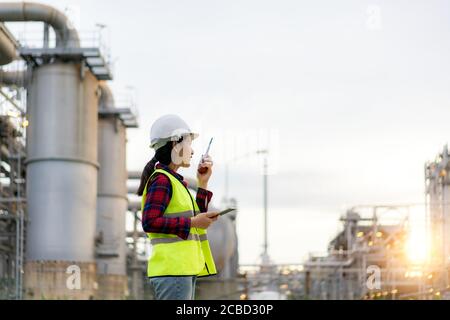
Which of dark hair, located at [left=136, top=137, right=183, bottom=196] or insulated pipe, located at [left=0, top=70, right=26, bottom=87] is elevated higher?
insulated pipe, located at [left=0, top=70, right=26, bottom=87]

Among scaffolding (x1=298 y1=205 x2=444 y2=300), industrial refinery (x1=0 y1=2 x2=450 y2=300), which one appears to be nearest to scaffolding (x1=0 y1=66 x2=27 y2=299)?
industrial refinery (x1=0 y1=2 x2=450 y2=300)

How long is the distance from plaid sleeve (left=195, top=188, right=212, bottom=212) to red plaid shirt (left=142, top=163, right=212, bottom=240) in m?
0.17

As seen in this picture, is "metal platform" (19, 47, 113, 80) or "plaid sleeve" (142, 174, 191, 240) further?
"metal platform" (19, 47, 113, 80)

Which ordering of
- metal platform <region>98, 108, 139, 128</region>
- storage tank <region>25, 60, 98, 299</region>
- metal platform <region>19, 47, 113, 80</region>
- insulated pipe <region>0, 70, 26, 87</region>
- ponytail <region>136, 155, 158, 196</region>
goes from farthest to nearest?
1. metal platform <region>98, 108, 139, 128</region>
2. insulated pipe <region>0, 70, 26, 87</region>
3. metal platform <region>19, 47, 113, 80</region>
4. storage tank <region>25, 60, 98, 299</region>
5. ponytail <region>136, 155, 158, 196</region>

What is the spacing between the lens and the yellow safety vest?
3.54m

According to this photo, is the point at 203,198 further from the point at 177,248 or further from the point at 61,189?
the point at 61,189

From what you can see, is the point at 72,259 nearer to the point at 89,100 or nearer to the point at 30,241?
the point at 30,241

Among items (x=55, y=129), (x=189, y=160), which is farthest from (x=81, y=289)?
(x=189, y=160)

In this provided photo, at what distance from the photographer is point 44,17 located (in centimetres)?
2928

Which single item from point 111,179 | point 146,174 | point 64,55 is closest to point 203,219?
point 146,174

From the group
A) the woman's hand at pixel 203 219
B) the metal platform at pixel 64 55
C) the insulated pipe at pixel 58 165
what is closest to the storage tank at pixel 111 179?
the metal platform at pixel 64 55

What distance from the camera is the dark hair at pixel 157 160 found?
369 cm

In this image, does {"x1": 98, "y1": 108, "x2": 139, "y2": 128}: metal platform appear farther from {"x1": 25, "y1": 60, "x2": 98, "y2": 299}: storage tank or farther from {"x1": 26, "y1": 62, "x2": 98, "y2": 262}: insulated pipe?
{"x1": 26, "y1": 62, "x2": 98, "y2": 262}: insulated pipe

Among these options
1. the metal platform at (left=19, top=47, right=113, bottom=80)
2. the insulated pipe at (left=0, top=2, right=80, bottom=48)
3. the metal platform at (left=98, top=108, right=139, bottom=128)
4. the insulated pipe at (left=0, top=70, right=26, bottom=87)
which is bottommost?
the metal platform at (left=98, top=108, right=139, bottom=128)
